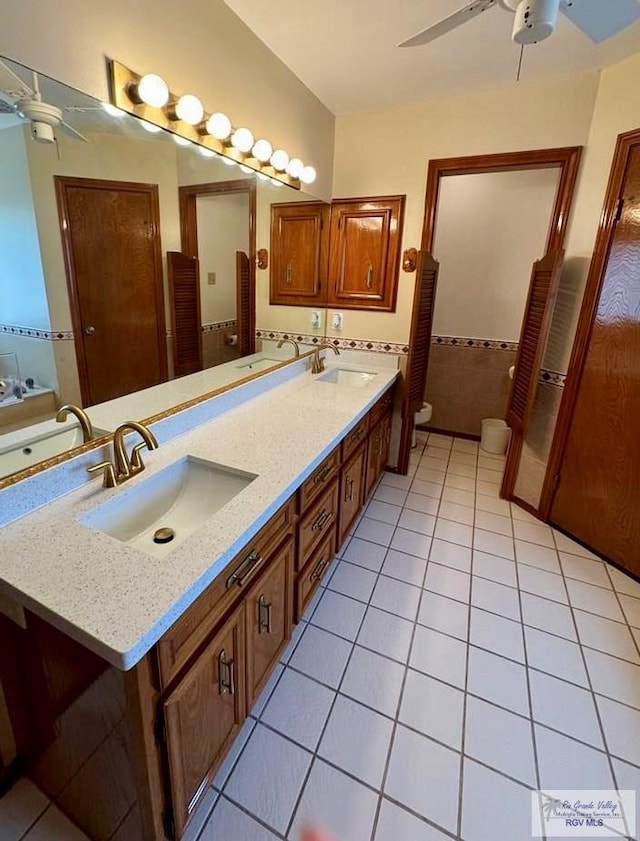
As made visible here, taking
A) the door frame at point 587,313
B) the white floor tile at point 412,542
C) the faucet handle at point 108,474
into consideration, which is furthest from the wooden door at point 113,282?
the door frame at point 587,313

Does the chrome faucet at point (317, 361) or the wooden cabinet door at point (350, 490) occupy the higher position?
the chrome faucet at point (317, 361)

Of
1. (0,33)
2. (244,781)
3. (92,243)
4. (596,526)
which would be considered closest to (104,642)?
(244,781)

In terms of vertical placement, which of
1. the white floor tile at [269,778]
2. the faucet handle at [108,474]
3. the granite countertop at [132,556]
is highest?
the faucet handle at [108,474]

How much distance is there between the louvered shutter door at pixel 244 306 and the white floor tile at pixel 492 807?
1839mm

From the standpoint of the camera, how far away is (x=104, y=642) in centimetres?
69

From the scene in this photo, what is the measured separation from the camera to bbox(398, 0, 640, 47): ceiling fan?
111cm

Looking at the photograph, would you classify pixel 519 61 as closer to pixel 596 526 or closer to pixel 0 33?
pixel 0 33

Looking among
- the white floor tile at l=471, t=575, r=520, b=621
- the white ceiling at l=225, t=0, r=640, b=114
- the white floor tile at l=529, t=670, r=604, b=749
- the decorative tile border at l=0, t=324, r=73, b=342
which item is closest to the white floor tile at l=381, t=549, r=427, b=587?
the white floor tile at l=471, t=575, r=520, b=621

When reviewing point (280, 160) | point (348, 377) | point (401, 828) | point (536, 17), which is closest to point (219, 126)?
point (280, 160)

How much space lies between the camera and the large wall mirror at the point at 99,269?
3.30ft

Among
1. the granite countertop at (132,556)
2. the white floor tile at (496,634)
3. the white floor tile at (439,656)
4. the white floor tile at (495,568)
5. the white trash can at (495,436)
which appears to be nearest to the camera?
the granite countertop at (132,556)

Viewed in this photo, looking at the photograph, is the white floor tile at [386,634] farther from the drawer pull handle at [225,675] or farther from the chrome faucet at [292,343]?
the chrome faucet at [292,343]

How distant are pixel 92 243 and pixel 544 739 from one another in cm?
209

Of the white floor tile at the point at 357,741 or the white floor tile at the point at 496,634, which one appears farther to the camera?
the white floor tile at the point at 496,634
